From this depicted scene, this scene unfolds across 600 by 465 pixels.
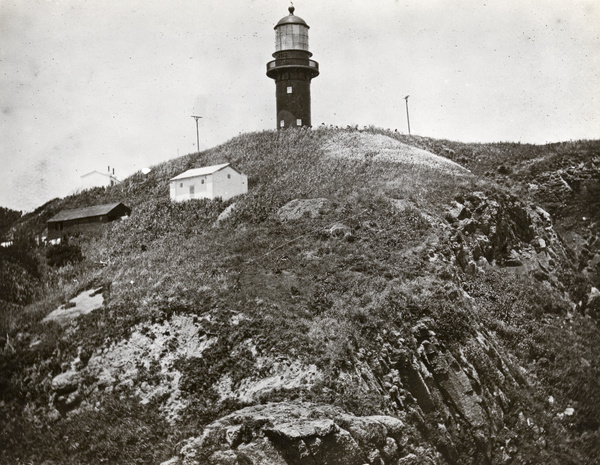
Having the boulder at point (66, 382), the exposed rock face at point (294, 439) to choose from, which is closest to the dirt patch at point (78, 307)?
the boulder at point (66, 382)

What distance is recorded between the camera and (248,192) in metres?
38.2

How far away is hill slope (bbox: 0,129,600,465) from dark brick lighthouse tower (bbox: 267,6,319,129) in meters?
14.2

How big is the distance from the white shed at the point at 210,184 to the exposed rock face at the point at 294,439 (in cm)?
2091

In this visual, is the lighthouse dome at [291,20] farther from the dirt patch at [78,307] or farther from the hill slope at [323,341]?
the dirt patch at [78,307]

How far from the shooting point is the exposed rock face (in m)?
16.9

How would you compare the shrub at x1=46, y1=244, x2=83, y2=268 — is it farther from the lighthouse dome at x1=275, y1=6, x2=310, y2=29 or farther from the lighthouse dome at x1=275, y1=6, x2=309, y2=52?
the lighthouse dome at x1=275, y1=6, x2=310, y2=29

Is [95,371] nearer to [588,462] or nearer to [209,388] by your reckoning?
[209,388]

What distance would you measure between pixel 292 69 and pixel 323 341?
28.5 m

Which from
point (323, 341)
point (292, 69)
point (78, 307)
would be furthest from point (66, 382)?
point (292, 69)

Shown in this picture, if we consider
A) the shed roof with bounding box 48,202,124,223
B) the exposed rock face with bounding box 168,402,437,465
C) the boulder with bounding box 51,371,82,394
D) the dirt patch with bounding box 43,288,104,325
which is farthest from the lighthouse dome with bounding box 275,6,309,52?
the exposed rock face with bounding box 168,402,437,465

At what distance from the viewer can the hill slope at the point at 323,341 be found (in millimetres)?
18703

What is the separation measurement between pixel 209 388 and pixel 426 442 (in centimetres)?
702

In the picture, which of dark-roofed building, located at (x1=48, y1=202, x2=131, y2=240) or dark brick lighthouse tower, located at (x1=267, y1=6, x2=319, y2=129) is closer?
dark-roofed building, located at (x1=48, y1=202, x2=131, y2=240)

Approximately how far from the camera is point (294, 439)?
666 inches
